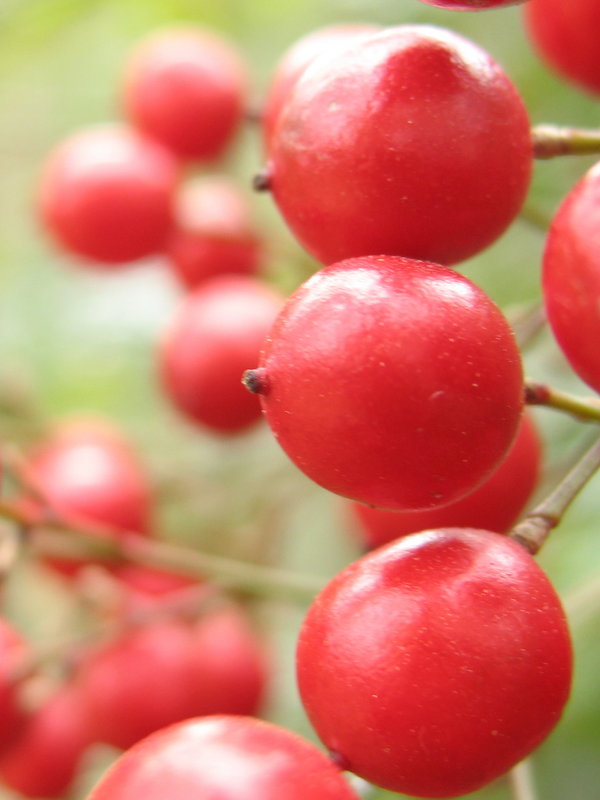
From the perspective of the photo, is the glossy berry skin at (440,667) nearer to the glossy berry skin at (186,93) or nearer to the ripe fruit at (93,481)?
the ripe fruit at (93,481)

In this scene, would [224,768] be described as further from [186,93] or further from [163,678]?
[186,93]

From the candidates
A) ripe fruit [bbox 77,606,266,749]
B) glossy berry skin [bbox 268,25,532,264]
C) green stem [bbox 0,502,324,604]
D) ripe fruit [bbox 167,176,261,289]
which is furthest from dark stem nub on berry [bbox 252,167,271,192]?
ripe fruit [bbox 167,176,261,289]

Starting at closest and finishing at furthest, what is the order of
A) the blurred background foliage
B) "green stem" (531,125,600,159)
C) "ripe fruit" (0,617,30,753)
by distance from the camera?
"green stem" (531,125,600,159)
"ripe fruit" (0,617,30,753)
the blurred background foliage

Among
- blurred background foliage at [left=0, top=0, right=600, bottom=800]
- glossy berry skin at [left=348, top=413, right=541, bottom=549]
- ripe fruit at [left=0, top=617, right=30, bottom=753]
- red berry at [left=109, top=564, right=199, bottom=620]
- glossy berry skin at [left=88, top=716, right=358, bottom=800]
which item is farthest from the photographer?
blurred background foliage at [left=0, top=0, right=600, bottom=800]

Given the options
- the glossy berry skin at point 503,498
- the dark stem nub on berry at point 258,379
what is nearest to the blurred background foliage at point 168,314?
the glossy berry skin at point 503,498

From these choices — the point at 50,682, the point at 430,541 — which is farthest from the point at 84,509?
the point at 430,541

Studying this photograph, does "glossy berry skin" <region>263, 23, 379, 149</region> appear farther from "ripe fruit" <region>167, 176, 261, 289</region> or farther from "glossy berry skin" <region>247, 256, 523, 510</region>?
"ripe fruit" <region>167, 176, 261, 289</region>
